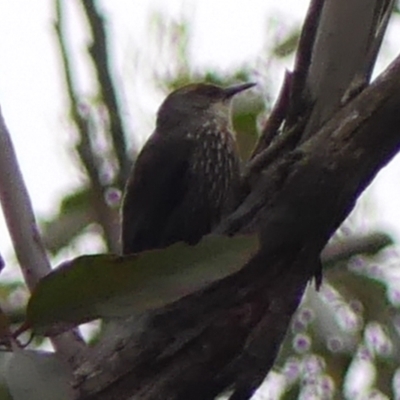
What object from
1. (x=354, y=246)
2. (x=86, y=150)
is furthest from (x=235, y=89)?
(x=86, y=150)

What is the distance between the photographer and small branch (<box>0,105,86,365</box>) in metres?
1.50

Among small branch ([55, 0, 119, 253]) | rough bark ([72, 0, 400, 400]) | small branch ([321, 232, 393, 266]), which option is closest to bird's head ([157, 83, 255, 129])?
small branch ([321, 232, 393, 266])

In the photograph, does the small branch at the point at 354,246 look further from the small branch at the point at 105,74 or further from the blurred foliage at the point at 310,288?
the small branch at the point at 105,74

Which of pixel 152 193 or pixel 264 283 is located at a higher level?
pixel 264 283

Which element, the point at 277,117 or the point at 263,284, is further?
the point at 277,117

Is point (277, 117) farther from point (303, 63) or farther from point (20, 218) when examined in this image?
point (20, 218)

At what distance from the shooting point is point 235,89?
8.14 feet

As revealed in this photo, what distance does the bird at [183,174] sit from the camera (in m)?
2.04

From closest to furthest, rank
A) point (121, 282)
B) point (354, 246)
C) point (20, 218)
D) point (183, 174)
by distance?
point (121, 282)
point (20, 218)
point (354, 246)
point (183, 174)

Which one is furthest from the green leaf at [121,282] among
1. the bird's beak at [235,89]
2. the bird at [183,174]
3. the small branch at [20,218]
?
the bird's beak at [235,89]

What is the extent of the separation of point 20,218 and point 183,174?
2.44 ft

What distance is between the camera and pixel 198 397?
1182 millimetres

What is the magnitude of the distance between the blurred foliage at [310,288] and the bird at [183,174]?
0.05m

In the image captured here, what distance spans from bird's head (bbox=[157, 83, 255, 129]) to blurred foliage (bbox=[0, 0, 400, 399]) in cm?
11
